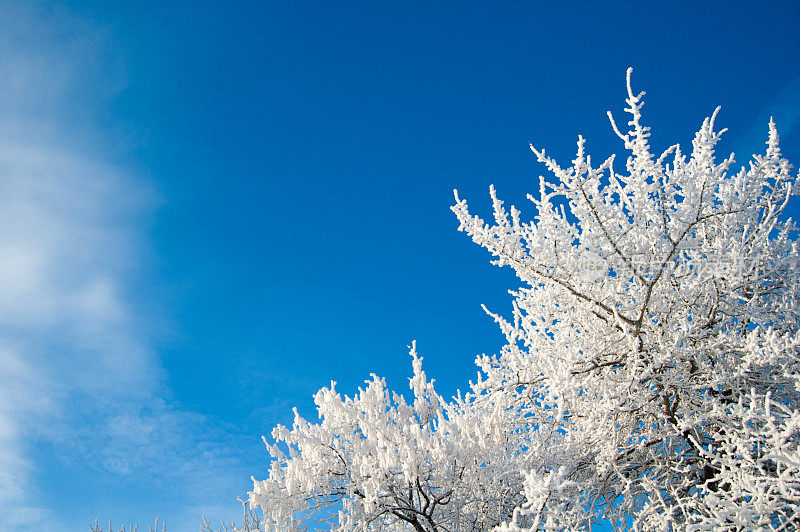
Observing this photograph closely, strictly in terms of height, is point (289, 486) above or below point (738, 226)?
below

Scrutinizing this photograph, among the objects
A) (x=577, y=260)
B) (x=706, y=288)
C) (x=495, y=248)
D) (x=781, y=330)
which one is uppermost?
(x=495, y=248)

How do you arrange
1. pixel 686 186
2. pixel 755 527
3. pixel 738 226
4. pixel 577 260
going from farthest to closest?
pixel 738 226
pixel 577 260
pixel 686 186
pixel 755 527

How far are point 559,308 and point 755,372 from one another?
242 centimetres

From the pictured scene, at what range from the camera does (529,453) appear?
23.2 feet

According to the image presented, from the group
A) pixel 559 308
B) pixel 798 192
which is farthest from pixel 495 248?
pixel 798 192

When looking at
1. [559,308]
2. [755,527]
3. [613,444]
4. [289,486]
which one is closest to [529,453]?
[613,444]

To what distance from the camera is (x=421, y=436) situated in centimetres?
735

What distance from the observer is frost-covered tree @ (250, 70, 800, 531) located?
17.5ft

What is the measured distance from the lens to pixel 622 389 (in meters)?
6.08

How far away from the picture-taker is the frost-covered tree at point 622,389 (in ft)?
17.5

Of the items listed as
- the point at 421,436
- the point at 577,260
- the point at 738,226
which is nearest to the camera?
the point at 577,260

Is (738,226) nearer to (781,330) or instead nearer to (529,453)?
(781,330)

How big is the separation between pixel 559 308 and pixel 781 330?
281 centimetres

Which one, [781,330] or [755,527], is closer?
[755,527]
